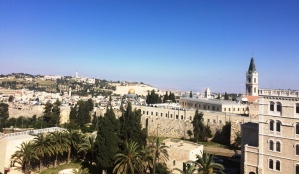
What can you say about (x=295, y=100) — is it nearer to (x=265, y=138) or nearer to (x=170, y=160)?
(x=265, y=138)

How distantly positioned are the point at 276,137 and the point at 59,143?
82.9 feet

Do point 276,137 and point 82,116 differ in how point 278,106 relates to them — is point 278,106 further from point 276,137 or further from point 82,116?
point 82,116

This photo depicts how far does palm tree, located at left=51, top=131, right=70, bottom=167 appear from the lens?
104 ft

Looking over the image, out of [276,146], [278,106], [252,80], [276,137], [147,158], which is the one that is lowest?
[147,158]

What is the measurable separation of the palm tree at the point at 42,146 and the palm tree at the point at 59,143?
Answer: 2.00 feet

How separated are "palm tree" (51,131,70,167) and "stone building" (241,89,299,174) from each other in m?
21.6

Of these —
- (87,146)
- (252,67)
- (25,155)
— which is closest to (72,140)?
(87,146)

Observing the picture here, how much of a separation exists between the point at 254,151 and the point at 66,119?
180 feet

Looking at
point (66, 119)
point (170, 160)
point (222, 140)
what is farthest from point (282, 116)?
point (66, 119)

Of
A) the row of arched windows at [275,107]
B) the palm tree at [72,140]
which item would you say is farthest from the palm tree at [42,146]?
the row of arched windows at [275,107]

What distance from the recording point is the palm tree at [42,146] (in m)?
30.0

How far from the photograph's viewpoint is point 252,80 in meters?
66.0

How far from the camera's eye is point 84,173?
90.4 feet

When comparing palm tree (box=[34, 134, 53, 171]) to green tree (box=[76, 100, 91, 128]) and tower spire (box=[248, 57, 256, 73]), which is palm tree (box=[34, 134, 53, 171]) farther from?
tower spire (box=[248, 57, 256, 73])
